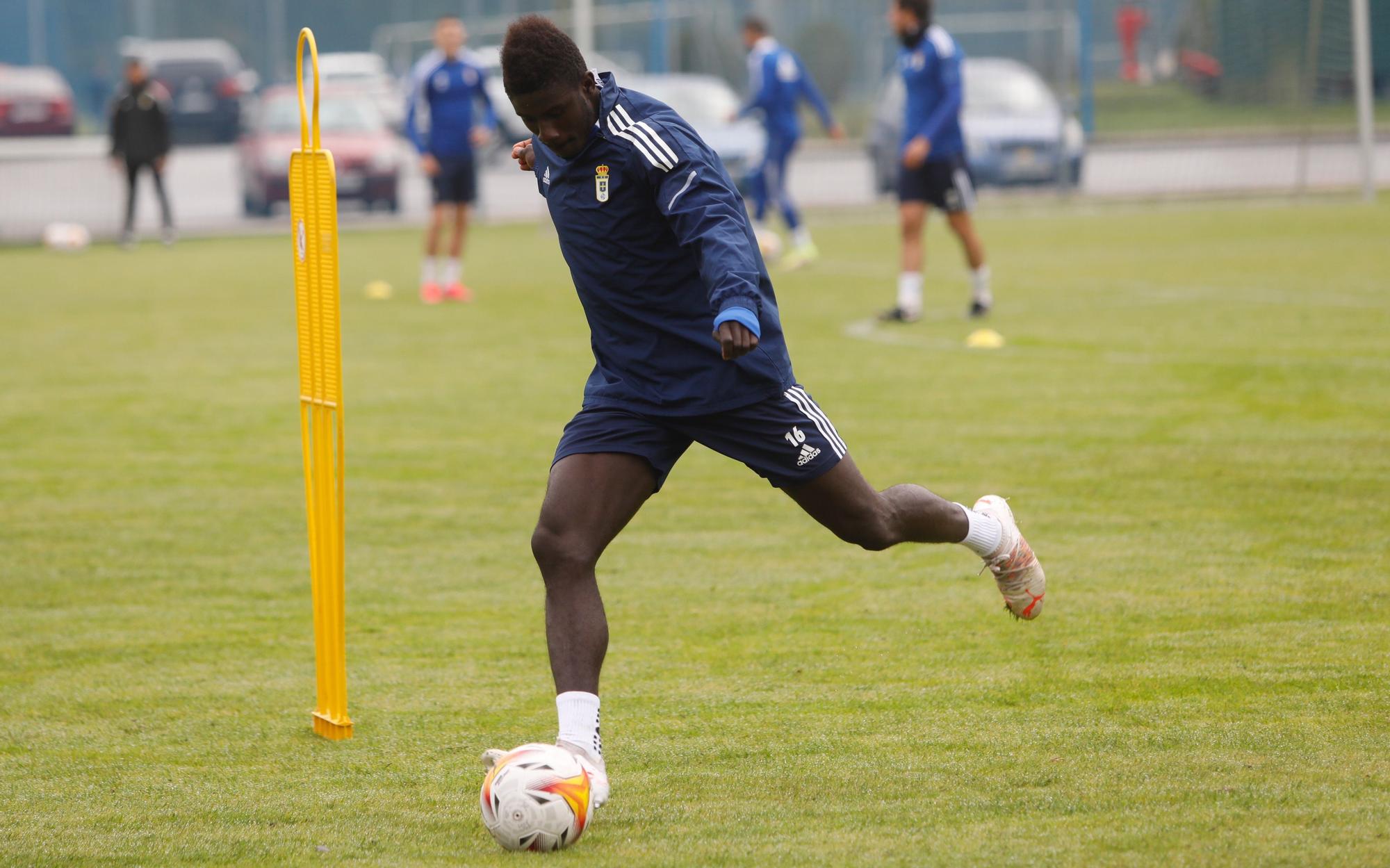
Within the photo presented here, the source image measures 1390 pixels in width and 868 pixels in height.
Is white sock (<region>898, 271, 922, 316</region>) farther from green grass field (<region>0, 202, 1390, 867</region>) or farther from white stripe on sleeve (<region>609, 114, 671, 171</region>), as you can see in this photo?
white stripe on sleeve (<region>609, 114, 671, 171</region>)

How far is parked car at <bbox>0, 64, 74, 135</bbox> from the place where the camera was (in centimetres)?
3544

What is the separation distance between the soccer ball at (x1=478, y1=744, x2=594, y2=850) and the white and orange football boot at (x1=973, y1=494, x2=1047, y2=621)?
6.12 feet

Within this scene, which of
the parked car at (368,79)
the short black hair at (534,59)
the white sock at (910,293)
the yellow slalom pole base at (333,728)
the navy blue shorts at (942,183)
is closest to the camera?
the short black hair at (534,59)

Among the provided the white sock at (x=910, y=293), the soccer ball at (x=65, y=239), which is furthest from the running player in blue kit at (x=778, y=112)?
the soccer ball at (x=65, y=239)

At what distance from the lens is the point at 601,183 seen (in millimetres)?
4254

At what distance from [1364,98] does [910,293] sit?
14163 mm

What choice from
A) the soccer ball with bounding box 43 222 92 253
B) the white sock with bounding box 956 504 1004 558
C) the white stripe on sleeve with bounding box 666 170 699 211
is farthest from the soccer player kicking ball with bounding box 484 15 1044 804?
the soccer ball with bounding box 43 222 92 253

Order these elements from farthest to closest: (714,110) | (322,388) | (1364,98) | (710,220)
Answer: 1. (714,110)
2. (1364,98)
3. (322,388)
4. (710,220)

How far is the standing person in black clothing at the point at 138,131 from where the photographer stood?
22625mm

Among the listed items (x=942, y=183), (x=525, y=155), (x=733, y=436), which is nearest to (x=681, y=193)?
(x=733, y=436)

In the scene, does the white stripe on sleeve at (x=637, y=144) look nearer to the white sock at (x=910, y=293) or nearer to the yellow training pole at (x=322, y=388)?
the yellow training pole at (x=322, y=388)

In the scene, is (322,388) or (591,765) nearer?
(591,765)

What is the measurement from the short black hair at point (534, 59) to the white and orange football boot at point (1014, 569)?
2066mm

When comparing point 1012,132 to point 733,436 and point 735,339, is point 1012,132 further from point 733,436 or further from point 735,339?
point 735,339
